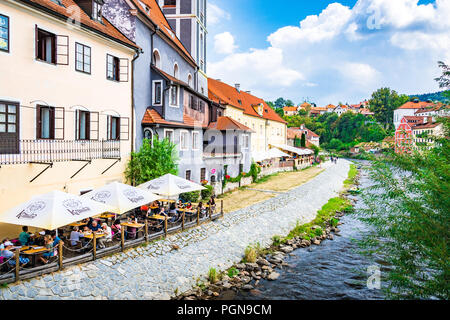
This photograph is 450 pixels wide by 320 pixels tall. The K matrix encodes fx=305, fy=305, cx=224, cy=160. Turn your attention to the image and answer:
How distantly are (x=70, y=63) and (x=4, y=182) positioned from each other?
6185 millimetres

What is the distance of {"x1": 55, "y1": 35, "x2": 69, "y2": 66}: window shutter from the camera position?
13.6 m

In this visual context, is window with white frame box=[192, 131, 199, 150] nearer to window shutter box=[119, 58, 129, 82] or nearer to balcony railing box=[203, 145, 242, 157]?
balcony railing box=[203, 145, 242, 157]

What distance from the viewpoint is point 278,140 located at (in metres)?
62.5

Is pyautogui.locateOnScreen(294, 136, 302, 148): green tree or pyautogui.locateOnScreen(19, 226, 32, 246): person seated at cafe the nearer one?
pyautogui.locateOnScreen(19, 226, 32, 246): person seated at cafe

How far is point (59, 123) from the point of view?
13.9 m

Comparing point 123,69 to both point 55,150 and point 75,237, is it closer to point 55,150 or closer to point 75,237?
point 55,150

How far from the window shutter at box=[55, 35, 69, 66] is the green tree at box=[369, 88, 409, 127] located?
122 meters

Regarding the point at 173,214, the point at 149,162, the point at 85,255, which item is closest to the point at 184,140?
the point at 149,162

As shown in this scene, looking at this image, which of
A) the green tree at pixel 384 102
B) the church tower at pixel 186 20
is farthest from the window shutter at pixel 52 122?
the green tree at pixel 384 102

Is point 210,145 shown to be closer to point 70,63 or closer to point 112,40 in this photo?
point 112,40

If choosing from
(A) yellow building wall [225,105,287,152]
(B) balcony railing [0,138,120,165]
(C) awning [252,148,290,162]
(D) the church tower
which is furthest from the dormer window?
(C) awning [252,148,290,162]

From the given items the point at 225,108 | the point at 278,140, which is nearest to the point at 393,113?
the point at 278,140

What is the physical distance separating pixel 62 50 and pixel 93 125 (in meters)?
3.85

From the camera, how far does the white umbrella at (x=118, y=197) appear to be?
13633 millimetres
